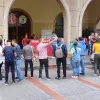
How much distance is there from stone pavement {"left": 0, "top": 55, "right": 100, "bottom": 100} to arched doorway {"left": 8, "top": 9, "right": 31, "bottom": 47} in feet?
34.0

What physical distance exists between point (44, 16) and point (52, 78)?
36.6 ft

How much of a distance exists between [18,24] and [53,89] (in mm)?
12763

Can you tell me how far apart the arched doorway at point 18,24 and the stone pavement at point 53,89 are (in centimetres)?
1036

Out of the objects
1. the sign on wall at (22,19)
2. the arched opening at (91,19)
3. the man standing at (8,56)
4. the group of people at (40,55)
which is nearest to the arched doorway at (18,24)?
the sign on wall at (22,19)

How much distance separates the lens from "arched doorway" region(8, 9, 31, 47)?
20844 mm

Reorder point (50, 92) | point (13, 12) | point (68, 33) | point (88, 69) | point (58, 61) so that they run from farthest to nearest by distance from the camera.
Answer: point (13, 12), point (68, 33), point (88, 69), point (58, 61), point (50, 92)

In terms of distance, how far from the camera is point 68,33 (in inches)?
662

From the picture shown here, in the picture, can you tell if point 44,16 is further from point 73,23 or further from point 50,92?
point 50,92

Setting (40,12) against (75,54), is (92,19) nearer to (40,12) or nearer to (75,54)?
(40,12)

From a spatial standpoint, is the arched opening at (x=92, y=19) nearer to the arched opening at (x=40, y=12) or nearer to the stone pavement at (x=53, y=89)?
the arched opening at (x=40, y=12)

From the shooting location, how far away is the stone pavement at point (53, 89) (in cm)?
830

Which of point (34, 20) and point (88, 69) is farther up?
point (34, 20)

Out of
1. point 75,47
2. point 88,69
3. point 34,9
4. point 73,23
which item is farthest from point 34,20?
point 75,47

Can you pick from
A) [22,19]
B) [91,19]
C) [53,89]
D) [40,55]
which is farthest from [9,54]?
[91,19]
